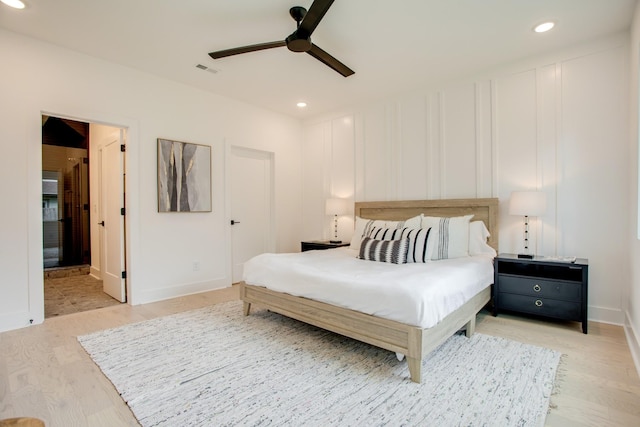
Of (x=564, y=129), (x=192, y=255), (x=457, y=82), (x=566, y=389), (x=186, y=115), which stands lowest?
(x=566, y=389)

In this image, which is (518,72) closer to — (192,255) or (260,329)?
(260,329)


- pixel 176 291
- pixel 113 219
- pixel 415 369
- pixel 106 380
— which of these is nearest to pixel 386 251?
pixel 415 369

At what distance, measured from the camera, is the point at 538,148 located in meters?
3.31

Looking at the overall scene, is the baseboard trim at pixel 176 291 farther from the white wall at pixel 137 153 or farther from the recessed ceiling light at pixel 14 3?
the recessed ceiling light at pixel 14 3

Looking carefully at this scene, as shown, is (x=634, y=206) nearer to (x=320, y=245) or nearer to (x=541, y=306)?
(x=541, y=306)

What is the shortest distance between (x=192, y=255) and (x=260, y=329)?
1829mm

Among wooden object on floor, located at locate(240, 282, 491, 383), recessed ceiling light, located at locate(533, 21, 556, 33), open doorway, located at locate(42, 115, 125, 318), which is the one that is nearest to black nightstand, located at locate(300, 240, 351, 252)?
wooden object on floor, located at locate(240, 282, 491, 383)

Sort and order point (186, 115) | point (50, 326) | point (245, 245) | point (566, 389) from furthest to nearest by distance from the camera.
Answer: point (245, 245), point (186, 115), point (50, 326), point (566, 389)

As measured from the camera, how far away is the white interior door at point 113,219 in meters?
3.74

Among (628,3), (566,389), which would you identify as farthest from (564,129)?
(566,389)

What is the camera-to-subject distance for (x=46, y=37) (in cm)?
297

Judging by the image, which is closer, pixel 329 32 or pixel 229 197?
pixel 329 32

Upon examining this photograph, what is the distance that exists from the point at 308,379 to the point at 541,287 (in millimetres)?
2314

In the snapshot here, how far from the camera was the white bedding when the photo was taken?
1979mm
